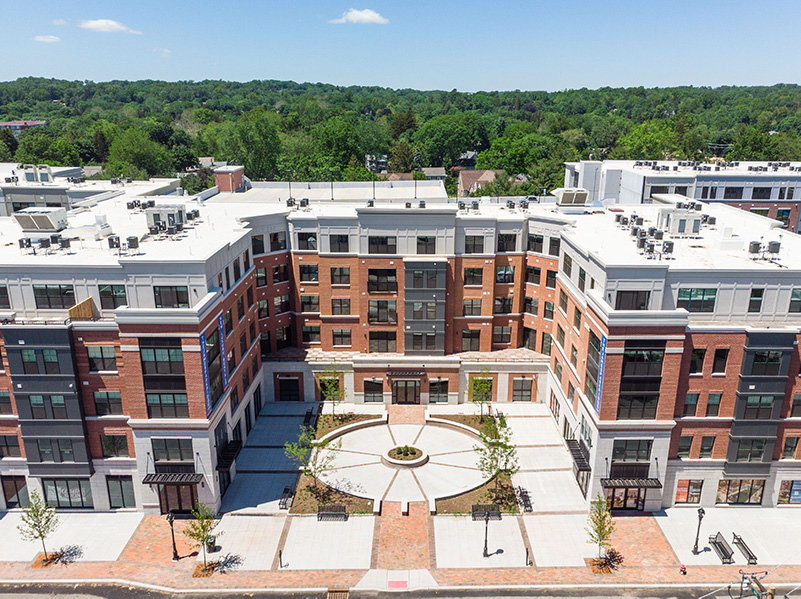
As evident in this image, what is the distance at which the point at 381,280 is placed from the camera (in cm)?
6238

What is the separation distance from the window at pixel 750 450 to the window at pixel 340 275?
132 feet

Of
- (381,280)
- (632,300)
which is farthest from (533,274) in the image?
(632,300)

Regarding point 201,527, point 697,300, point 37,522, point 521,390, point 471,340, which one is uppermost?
point 697,300

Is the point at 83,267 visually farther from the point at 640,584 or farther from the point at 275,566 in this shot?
the point at 640,584

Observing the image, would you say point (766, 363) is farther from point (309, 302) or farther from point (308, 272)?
point (308, 272)

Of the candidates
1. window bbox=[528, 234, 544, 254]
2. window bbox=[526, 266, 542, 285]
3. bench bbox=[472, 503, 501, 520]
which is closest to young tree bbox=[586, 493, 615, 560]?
bench bbox=[472, 503, 501, 520]

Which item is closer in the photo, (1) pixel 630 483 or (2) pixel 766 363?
(2) pixel 766 363

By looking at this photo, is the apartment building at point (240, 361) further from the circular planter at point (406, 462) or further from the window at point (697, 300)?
the circular planter at point (406, 462)

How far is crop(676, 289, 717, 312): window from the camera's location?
150 feet

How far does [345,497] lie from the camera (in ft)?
160

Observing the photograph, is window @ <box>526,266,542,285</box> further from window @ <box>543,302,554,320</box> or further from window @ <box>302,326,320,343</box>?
window @ <box>302,326,320,343</box>

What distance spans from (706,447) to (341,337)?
124ft

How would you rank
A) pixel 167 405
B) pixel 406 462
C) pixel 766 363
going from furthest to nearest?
pixel 406 462
pixel 167 405
pixel 766 363

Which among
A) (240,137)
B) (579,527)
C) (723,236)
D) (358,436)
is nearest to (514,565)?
(579,527)
